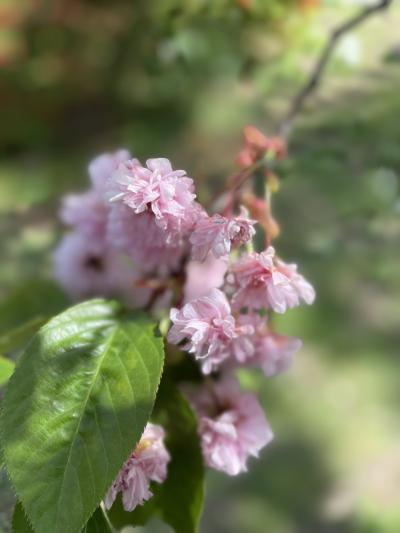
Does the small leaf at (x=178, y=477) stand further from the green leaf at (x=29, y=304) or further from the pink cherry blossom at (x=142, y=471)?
the green leaf at (x=29, y=304)

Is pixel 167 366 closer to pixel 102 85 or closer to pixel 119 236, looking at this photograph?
pixel 119 236

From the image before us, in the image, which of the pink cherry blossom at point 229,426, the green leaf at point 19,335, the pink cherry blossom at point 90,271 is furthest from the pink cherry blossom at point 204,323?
the pink cherry blossom at point 90,271

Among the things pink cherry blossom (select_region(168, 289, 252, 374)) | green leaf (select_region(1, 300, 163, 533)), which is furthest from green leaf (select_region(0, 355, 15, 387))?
pink cherry blossom (select_region(168, 289, 252, 374))

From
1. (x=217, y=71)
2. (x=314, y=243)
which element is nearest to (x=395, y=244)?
(x=314, y=243)

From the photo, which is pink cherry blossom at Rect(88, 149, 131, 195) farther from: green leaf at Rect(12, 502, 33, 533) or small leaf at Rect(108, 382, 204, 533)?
green leaf at Rect(12, 502, 33, 533)

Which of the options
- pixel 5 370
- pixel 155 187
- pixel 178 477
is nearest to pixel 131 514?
pixel 178 477
